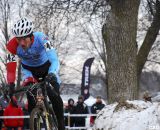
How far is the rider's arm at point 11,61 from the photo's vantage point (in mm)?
6792

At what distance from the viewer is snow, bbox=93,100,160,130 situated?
6.65 meters

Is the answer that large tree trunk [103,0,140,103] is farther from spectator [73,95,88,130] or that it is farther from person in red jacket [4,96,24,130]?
person in red jacket [4,96,24,130]

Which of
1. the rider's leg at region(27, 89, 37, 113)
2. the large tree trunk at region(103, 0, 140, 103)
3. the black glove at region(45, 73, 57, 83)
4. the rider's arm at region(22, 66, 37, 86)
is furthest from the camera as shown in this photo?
the large tree trunk at region(103, 0, 140, 103)

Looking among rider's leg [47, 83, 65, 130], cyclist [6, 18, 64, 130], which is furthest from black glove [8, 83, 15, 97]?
rider's leg [47, 83, 65, 130]

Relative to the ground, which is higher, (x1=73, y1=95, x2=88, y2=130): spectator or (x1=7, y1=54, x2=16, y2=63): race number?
(x1=7, y1=54, x2=16, y2=63): race number

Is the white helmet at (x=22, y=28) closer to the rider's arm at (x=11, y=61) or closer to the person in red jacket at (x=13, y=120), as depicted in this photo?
the rider's arm at (x=11, y=61)

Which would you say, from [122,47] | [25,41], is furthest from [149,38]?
[25,41]

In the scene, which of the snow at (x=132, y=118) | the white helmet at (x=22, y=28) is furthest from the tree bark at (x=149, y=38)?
the white helmet at (x=22, y=28)

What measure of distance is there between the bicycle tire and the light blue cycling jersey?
0.64m

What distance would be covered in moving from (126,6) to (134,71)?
1948 mm

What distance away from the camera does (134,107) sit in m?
7.43

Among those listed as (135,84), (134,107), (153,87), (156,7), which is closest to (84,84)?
(156,7)

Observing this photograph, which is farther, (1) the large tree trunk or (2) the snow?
(1) the large tree trunk

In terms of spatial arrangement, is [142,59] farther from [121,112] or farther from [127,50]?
[121,112]
